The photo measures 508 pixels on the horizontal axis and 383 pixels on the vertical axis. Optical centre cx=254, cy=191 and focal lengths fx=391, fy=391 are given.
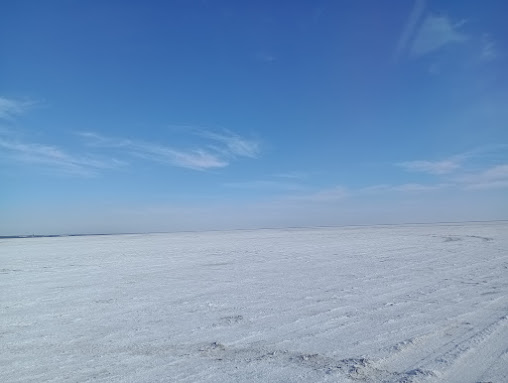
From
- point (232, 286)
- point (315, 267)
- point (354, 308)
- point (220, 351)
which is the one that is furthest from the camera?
point (315, 267)

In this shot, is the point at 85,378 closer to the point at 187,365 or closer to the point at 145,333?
the point at 187,365

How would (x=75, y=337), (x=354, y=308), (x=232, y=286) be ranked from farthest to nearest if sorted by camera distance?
(x=232, y=286) → (x=354, y=308) → (x=75, y=337)

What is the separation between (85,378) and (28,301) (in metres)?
5.38

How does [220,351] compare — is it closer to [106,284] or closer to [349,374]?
[349,374]

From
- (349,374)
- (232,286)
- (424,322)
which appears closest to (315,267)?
(232,286)

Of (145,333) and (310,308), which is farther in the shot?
(310,308)

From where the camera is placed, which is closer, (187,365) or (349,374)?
(349,374)

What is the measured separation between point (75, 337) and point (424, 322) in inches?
204

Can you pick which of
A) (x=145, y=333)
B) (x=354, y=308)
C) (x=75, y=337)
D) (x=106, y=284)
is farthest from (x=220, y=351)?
(x=106, y=284)

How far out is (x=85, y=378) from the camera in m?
4.15

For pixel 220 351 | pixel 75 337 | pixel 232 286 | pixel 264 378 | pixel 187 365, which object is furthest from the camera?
pixel 232 286

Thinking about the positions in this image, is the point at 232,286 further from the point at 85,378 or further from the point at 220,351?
the point at 85,378

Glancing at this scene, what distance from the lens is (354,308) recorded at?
22.7ft

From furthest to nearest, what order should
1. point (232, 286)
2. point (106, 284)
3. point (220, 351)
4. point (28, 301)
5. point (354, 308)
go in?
point (106, 284), point (232, 286), point (28, 301), point (354, 308), point (220, 351)
